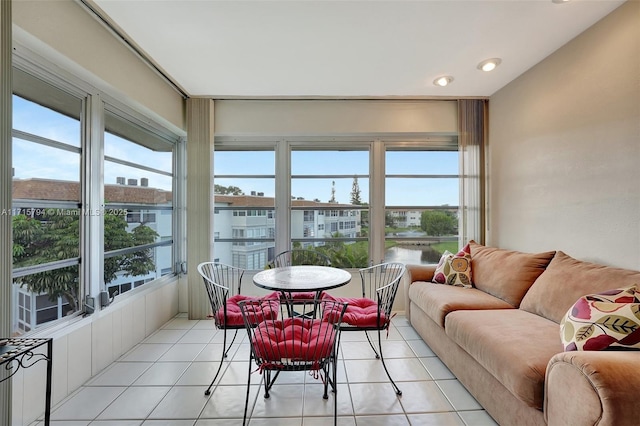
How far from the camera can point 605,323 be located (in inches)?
56.7

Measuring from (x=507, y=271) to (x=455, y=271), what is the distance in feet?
1.67

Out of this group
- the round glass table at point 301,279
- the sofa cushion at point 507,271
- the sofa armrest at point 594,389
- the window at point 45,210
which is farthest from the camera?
the sofa cushion at point 507,271

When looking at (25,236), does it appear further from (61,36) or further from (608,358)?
(608,358)

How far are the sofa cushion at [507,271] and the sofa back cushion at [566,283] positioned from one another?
111 mm

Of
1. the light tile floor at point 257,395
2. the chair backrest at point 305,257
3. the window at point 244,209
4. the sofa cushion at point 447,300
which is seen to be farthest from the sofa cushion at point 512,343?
the window at point 244,209

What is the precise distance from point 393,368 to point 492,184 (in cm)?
249

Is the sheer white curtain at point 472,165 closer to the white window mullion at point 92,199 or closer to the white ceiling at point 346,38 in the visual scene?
the white ceiling at point 346,38

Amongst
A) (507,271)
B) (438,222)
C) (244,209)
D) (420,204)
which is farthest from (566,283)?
(244,209)

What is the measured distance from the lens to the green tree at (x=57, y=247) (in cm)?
183

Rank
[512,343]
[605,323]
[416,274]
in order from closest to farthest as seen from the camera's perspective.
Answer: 1. [605,323]
2. [512,343]
3. [416,274]

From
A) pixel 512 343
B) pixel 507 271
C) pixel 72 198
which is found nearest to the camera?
pixel 512 343

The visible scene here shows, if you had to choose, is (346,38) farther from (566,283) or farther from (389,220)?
(566,283)

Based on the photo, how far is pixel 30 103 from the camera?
189cm

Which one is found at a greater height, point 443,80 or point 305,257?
point 443,80
